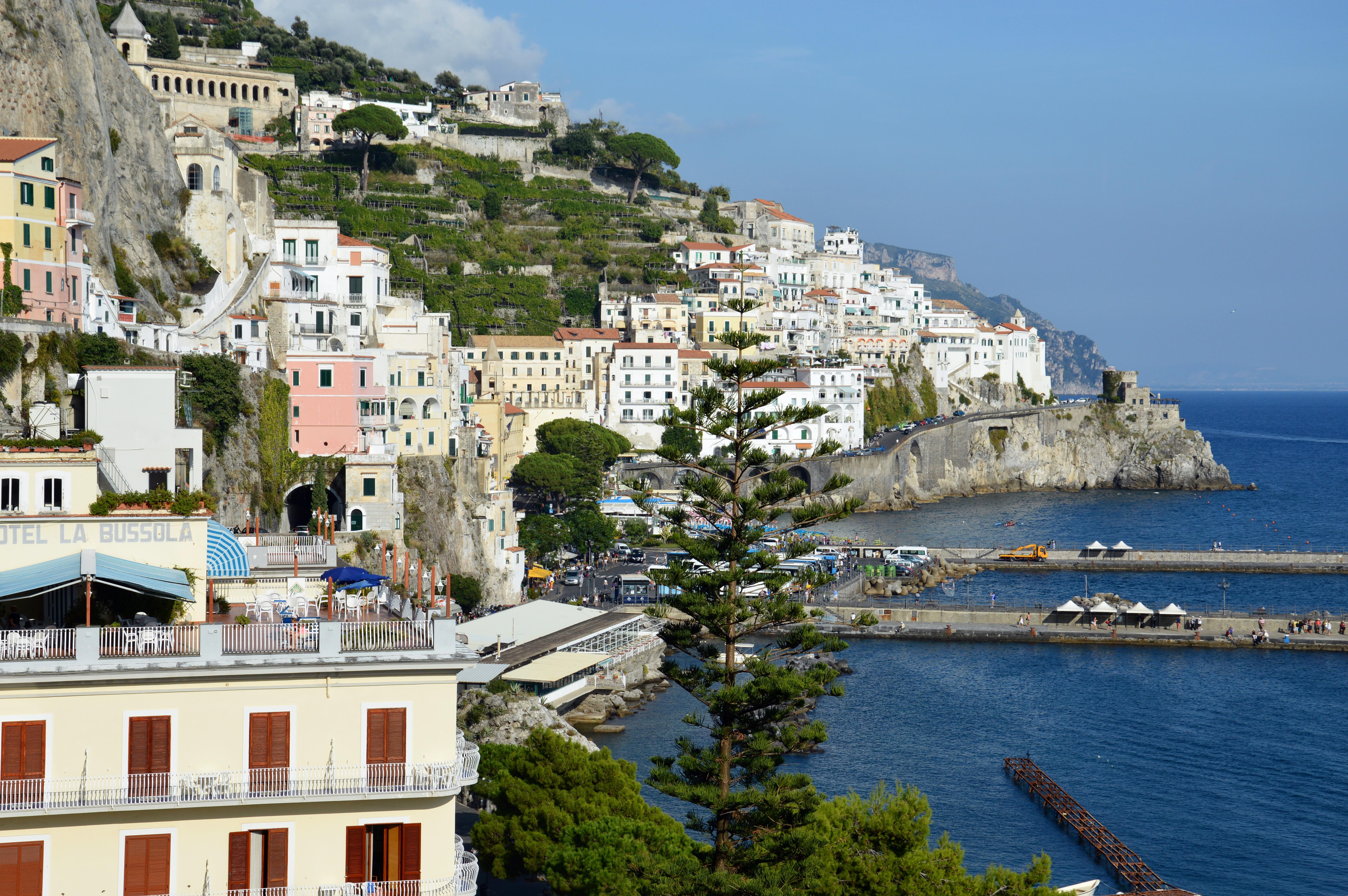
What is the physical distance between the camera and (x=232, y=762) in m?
12.7

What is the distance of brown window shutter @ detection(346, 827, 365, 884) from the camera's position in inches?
504

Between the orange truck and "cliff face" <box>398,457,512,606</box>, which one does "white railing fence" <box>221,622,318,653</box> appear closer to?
"cliff face" <box>398,457,512,606</box>

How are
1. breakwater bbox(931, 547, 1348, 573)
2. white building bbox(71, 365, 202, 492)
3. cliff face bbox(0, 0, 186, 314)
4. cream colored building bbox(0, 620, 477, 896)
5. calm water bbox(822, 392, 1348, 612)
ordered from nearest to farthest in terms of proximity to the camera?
1. cream colored building bbox(0, 620, 477, 896)
2. white building bbox(71, 365, 202, 492)
3. cliff face bbox(0, 0, 186, 314)
4. calm water bbox(822, 392, 1348, 612)
5. breakwater bbox(931, 547, 1348, 573)

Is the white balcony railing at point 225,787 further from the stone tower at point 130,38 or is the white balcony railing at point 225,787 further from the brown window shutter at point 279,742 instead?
the stone tower at point 130,38

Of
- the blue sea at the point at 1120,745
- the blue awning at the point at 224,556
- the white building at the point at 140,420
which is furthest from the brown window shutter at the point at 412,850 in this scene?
the blue sea at the point at 1120,745

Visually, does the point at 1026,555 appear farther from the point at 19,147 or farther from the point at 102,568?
the point at 102,568

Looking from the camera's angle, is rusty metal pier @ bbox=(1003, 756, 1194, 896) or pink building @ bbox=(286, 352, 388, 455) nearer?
rusty metal pier @ bbox=(1003, 756, 1194, 896)

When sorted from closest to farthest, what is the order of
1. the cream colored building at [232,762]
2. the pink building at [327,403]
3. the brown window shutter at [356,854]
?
1. the cream colored building at [232,762]
2. the brown window shutter at [356,854]
3. the pink building at [327,403]

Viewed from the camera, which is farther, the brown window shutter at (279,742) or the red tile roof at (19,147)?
the red tile roof at (19,147)

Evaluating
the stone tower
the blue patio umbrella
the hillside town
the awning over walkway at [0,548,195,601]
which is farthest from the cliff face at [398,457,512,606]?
the stone tower

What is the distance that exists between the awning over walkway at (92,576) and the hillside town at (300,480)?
5 cm

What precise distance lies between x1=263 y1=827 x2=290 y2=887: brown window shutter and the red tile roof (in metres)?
26.2

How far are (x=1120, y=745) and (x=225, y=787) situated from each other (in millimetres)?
33341

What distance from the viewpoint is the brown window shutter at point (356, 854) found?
12805 millimetres
